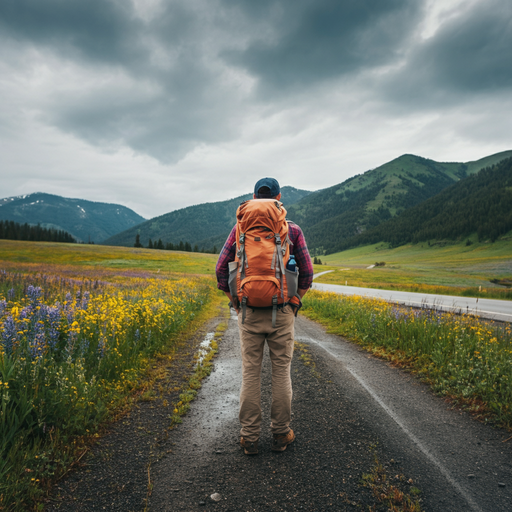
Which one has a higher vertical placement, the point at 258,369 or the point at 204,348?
the point at 258,369

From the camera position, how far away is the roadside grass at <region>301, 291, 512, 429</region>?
507 cm

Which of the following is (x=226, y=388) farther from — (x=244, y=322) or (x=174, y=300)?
(x=174, y=300)

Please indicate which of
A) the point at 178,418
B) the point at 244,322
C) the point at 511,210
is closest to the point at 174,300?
the point at 178,418

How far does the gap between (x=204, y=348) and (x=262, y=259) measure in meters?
5.61

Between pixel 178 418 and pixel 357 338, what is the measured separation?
710cm

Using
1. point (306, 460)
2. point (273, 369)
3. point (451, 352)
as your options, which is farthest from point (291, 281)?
point (451, 352)

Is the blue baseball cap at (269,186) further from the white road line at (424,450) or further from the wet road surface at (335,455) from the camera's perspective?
the white road line at (424,450)

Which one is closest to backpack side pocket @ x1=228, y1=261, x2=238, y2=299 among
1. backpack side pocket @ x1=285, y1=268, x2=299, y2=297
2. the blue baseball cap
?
backpack side pocket @ x1=285, y1=268, x2=299, y2=297

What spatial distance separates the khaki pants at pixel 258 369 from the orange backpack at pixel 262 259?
15 centimetres

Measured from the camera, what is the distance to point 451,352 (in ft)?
22.8

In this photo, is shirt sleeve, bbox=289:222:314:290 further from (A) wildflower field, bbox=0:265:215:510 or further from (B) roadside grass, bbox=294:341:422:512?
(A) wildflower field, bbox=0:265:215:510

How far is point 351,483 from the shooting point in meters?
3.20

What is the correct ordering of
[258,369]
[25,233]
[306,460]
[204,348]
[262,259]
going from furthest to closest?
[25,233] → [204,348] → [258,369] → [262,259] → [306,460]

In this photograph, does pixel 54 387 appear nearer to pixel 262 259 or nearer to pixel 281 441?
pixel 281 441
